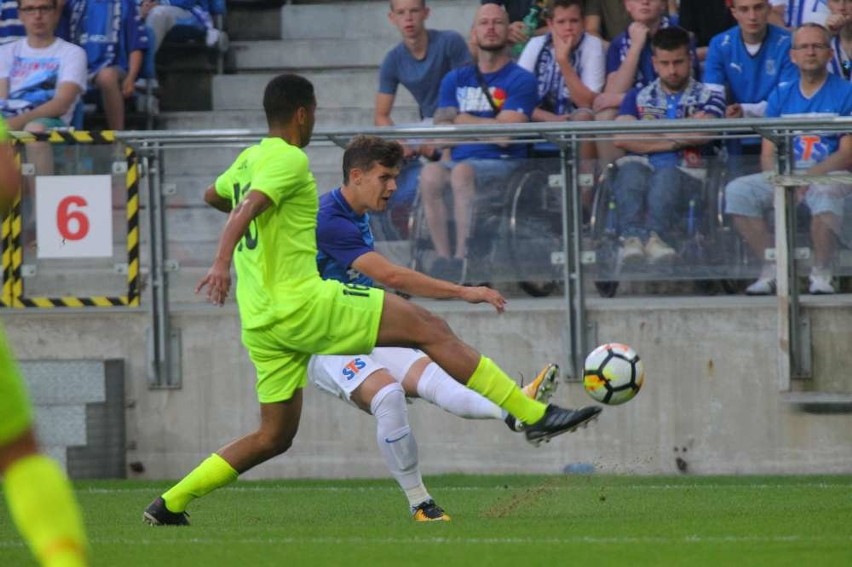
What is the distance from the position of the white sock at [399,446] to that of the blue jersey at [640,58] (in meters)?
4.97

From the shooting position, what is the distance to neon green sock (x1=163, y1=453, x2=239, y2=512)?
8.52 meters

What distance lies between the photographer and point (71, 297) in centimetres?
1283

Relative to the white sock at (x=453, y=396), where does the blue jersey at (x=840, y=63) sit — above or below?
above

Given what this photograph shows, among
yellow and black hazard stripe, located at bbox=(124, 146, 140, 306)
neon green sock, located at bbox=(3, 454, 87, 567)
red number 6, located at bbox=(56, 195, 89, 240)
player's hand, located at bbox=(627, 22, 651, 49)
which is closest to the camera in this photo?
neon green sock, located at bbox=(3, 454, 87, 567)

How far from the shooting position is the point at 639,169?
1190 cm

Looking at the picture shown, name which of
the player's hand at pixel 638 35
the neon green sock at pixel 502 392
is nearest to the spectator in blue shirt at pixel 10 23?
the player's hand at pixel 638 35

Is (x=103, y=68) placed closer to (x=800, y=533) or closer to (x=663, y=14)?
(x=663, y=14)

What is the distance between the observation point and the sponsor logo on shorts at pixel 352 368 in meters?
9.10

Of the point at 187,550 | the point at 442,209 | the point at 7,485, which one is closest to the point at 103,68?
the point at 442,209

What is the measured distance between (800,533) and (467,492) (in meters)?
3.45

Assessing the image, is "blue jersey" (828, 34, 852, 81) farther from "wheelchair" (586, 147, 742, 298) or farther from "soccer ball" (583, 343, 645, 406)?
"soccer ball" (583, 343, 645, 406)

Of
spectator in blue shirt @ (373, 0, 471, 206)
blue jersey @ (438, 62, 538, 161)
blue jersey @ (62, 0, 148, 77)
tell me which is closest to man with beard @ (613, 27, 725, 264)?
blue jersey @ (438, 62, 538, 161)

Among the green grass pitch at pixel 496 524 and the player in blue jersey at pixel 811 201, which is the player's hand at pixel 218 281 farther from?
the player in blue jersey at pixel 811 201

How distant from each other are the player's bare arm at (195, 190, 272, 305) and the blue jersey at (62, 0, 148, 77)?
7415 millimetres
